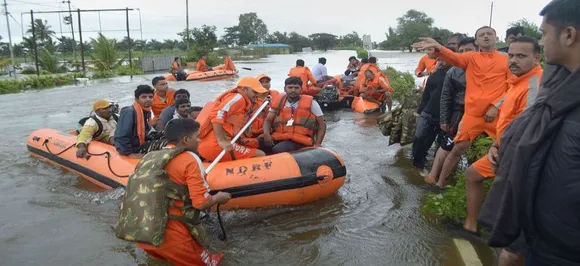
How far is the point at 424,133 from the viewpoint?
5926 mm

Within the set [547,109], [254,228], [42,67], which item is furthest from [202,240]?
[42,67]

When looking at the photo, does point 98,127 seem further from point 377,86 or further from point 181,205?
point 377,86

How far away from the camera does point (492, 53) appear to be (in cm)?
455

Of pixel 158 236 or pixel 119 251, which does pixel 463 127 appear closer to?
pixel 158 236

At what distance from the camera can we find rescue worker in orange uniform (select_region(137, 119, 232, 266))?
10.5 ft

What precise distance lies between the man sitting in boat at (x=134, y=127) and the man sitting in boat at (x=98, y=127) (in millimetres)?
740

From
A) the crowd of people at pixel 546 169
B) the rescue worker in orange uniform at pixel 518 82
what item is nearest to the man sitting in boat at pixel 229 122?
the rescue worker in orange uniform at pixel 518 82

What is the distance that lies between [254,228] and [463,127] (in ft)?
8.01

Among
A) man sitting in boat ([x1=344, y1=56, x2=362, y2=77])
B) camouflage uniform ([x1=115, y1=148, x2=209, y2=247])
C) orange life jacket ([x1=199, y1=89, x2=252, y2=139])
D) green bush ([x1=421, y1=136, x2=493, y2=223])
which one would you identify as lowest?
green bush ([x1=421, y1=136, x2=493, y2=223])

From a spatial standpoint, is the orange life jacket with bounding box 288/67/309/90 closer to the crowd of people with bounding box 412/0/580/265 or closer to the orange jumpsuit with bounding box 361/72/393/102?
the orange jumpsuit with bounding box 361/72/393/102

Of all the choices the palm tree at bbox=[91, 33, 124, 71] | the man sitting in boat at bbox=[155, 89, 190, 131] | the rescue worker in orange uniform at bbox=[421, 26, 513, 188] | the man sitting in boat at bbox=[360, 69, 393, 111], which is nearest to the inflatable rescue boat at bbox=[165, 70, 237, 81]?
the palm tree at bbox=[91, 33, 124, 71]

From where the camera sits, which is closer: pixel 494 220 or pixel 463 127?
pixel 494 220

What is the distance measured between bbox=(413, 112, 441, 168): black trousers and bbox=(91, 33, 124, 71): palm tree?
2610 cm

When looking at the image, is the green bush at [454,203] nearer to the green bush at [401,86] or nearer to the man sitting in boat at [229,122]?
the man sitting in boat at [229,122]
